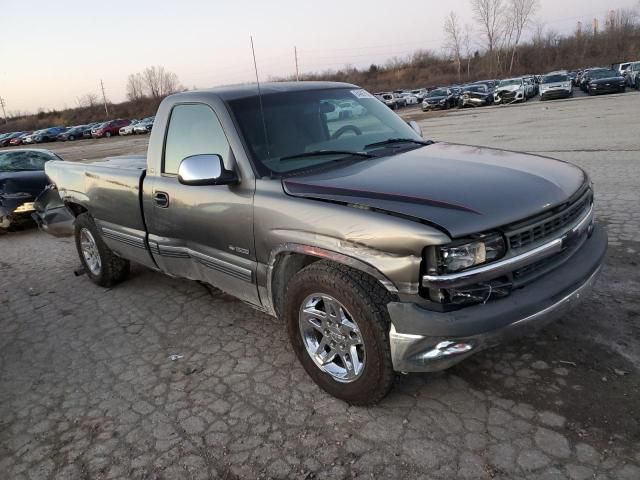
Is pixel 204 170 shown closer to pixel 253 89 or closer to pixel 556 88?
pixel 253 89

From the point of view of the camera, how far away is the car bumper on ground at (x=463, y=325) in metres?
2.44

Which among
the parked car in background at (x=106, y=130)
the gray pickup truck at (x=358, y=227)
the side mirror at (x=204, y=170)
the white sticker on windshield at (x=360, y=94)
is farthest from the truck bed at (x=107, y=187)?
the parked car in background at (x=106, y=130)

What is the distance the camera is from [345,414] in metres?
2.96

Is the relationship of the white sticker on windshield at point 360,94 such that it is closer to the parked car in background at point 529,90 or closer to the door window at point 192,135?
the door window at point 192,135

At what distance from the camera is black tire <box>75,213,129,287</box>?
17.5 feet

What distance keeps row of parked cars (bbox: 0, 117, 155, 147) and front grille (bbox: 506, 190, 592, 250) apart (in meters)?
47.9

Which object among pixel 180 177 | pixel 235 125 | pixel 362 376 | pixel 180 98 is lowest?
pixel 362 376

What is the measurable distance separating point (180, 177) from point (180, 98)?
999 mm

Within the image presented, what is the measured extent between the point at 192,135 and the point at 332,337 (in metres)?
1.90

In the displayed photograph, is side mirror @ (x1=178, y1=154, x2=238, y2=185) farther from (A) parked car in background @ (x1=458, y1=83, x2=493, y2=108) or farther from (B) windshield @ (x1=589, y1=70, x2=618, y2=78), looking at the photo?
(B) windshield @ (x1=589, y1=70, x2=618, y2=78)

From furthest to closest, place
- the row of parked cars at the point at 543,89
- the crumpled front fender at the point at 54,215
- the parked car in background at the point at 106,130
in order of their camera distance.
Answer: the parked car in background at the point at 106,130
the row of parked cars at the point at 543,89
the crumpled front fender at the point at 54,215

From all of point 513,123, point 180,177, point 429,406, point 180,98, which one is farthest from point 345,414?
point 513,123

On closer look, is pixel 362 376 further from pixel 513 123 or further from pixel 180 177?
pixel 513 123

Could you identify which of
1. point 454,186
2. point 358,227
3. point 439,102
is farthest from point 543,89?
point 358,227
